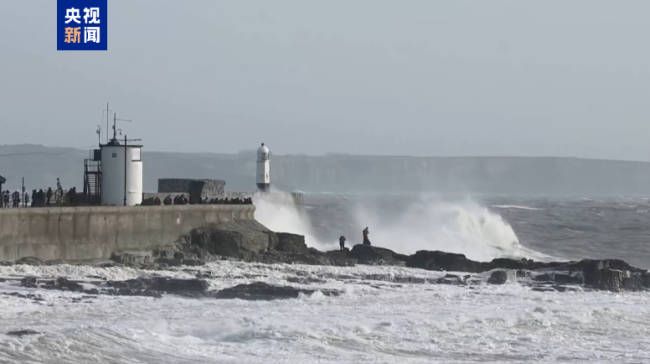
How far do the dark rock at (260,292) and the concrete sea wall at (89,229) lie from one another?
3855 mm

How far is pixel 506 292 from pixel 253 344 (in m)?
6.92

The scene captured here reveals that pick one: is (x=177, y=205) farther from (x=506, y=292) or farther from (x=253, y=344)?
(x=253, y=344)

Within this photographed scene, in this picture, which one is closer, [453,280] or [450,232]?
[453,280]

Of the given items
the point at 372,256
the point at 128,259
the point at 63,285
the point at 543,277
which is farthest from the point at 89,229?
the point at 543,277

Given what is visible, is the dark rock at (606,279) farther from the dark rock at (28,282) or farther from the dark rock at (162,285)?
the dark rock at (28,282)

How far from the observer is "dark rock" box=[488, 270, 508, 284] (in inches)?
789

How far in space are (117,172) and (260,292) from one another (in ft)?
21.6

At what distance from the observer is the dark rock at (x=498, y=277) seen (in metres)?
20.0

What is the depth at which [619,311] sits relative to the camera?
1662cm

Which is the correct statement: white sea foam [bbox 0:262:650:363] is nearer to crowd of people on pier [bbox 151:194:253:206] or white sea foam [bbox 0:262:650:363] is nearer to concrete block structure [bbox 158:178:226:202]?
crowd of people on pier [bbox 151:194:253:206]

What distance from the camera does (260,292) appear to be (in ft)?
55.0

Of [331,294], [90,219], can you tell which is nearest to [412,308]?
[331,294]

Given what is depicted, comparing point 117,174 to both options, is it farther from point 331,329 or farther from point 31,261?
point 331,329

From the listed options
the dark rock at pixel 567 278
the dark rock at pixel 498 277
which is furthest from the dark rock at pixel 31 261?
the dark rock at pixel 567 278
